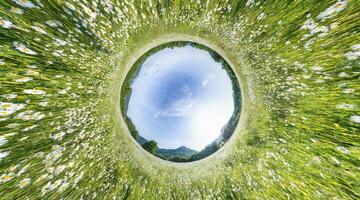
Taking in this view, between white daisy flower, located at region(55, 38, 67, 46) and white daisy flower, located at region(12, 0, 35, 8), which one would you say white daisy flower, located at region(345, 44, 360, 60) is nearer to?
white daisy flower, located at region(55, 38, 67, 46)

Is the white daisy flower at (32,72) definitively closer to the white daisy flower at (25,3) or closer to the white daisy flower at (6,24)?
the white daisy flower at (6,24)

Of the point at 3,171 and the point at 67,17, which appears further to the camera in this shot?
the point at 67,17

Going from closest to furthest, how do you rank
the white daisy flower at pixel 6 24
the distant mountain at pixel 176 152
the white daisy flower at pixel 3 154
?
the white daisy flower at pixel 6 24
the white daisy flower at pixel 3 154
the distant mountain at pixel 176 152

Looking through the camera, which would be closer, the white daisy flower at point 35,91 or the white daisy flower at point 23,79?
the white daisy flower at point 23,79

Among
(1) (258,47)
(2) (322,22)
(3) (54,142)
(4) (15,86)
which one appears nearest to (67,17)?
(4) (15,86)

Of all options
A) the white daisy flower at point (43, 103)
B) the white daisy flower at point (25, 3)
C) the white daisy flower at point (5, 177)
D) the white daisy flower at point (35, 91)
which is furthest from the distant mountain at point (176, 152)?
the white daisy flower at point (25, 3)

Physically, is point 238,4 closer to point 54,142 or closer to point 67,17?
point 67,17

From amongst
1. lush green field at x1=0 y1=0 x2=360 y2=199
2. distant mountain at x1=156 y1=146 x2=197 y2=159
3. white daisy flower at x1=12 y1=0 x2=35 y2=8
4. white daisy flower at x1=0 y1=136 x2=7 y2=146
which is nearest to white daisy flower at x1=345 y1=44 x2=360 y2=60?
lush green field at x1=0 y1=0 x2=360 y2=199
